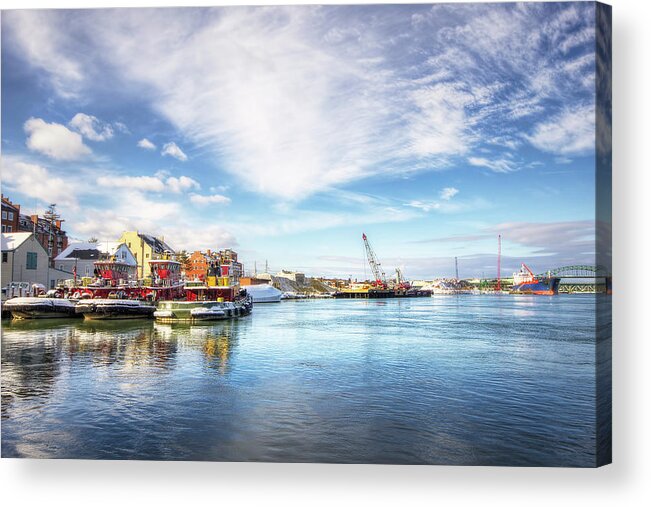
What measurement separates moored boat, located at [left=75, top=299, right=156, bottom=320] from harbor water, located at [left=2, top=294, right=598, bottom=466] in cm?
783

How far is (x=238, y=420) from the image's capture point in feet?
20.2

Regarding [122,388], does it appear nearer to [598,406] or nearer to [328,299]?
[598,406]

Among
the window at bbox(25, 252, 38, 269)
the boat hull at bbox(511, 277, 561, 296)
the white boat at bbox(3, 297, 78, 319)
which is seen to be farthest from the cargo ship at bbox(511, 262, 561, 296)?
the white boat at bbox(3, 297, 78, 319)

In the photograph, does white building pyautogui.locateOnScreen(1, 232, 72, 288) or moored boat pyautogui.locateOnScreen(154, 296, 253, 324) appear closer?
white building pyautogui.locateOnScreen(1, 232, 72, 288)

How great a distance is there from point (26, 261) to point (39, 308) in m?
6.82

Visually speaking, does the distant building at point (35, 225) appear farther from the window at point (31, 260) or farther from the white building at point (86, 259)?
the white building at point (86, 259)

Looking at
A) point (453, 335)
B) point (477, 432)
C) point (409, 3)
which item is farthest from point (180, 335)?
point (409, 3)

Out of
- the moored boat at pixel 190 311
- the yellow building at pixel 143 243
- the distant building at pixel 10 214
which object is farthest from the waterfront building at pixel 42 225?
the moored boat at pixel 190 311

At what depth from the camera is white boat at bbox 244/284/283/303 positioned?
38412 mm

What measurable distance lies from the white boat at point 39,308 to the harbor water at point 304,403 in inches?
235

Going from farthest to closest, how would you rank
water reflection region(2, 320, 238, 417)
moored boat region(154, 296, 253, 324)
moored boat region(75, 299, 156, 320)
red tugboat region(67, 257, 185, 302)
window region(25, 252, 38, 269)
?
moored boat region(75, 299, 156, 320) → moored boat region(154, 296, 253, 324) → red tugboat region(67, 257, 185, 302) → window region(25, 252, 38, 269) → water reflection region(2, 320, 238, 417)

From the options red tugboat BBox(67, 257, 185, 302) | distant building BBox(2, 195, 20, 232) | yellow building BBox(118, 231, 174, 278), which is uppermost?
distant building BBox(2, 195, 20, 232)

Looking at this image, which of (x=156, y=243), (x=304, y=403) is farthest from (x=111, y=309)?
(x=304, y=403)

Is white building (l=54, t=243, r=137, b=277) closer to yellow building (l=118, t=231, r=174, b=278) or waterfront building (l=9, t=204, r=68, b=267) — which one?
yellow building (l=118, t=231, r=174, b=278)
